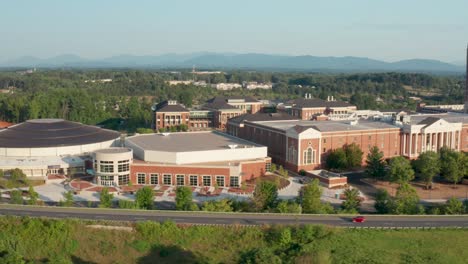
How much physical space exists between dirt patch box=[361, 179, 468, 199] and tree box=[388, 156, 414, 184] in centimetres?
136

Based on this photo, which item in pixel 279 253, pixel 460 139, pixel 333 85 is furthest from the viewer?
pixel 333 85

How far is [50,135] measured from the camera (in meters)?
62.3

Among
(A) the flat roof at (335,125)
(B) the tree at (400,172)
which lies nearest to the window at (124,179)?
(A) the flat roof at (335,125)

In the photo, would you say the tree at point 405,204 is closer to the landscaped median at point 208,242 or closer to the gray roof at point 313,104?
the landscaped median at point 208,242

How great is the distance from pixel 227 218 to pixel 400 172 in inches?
823

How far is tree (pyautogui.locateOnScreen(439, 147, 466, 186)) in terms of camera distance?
52531 millimetres

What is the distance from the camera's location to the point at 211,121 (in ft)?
320

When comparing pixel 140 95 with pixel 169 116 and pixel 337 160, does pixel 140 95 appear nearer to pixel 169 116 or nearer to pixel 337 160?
pixel 169 116

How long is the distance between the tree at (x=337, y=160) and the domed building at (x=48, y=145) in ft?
86.9

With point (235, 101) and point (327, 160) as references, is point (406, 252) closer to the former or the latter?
point (327, 160)

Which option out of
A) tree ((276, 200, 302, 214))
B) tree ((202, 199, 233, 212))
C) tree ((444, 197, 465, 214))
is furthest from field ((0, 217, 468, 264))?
tree ((444, 197, 465, 214))

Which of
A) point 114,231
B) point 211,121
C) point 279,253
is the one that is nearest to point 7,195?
point 114,231

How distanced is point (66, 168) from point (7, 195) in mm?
8927

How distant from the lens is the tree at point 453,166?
52531 mm
